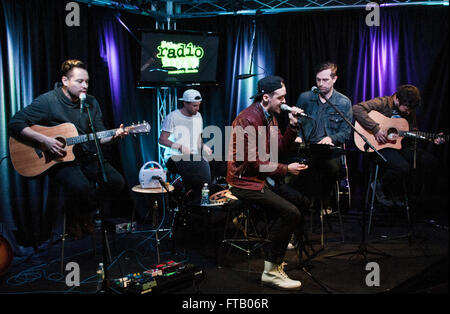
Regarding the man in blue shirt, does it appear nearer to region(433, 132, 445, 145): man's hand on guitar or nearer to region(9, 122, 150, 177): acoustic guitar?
region(433, 132, 445, 145): man's hand on guitar

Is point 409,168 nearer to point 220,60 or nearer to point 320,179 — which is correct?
point 320,179

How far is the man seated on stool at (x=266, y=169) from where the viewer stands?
12.3ft

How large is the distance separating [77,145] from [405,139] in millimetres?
4408

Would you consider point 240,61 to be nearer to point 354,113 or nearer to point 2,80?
point 354,113

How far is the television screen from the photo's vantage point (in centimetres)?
633

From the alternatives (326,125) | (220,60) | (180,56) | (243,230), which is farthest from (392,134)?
(180,56)

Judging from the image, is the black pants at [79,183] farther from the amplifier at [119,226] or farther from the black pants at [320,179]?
the black pants at [320,179]

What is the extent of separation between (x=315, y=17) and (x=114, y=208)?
4.67 meters

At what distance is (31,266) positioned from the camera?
4.60 metres

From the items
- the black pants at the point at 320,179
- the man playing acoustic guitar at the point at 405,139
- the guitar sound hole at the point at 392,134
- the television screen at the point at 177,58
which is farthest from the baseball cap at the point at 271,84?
the television screen at the point at 177,58

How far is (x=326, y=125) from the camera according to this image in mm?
5578

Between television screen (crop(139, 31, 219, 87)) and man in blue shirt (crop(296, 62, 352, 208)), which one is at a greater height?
television screen (crop(139, 31, 219, 87))

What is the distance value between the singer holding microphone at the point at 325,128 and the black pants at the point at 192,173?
123 centimetres

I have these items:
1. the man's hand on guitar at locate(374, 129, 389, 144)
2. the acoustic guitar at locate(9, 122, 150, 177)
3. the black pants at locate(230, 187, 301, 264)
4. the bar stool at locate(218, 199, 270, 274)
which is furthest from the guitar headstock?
the man's hand on guitar at locate(374, 129, 389, 144)
